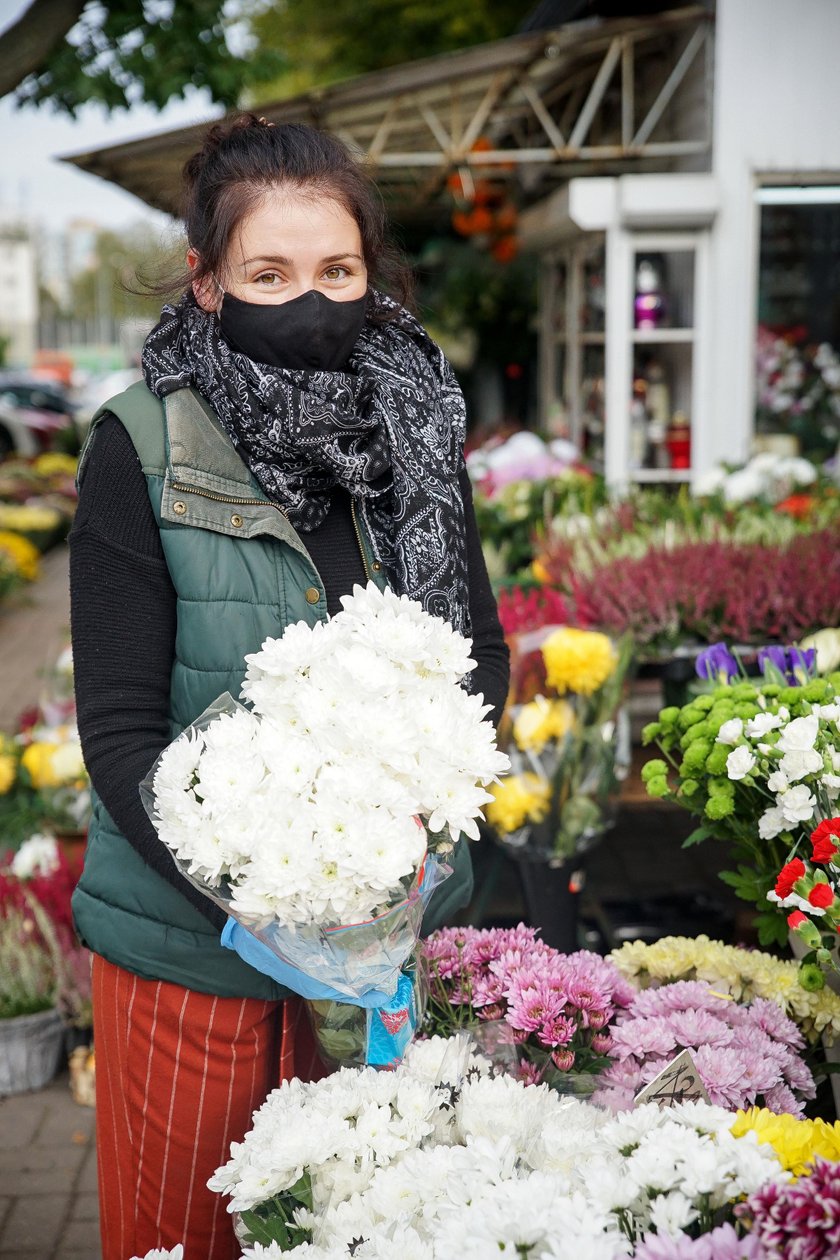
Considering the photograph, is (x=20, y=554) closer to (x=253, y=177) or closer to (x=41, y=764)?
(x=41, y=764)

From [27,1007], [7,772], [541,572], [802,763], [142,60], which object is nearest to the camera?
[802,763]

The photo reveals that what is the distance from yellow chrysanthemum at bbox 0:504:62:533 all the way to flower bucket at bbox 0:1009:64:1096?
36.0ft

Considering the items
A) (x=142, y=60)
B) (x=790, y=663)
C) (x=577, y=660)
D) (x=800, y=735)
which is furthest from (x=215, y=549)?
(x=142, y=60)

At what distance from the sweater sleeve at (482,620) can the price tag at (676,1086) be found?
2.03ft

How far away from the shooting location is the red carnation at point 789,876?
143cm

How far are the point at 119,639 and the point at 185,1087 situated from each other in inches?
23.6

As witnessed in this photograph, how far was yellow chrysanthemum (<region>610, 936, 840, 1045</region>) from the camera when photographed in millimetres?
1672

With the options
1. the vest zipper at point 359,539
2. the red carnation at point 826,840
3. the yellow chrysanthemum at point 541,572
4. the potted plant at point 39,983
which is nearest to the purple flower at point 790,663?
the red carnation at point 826,840

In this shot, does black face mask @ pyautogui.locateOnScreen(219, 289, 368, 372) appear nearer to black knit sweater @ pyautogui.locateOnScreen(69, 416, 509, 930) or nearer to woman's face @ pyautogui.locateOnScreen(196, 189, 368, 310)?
woman's face @ pyautogui.locateOnScreen(196, 189, 368, 310)

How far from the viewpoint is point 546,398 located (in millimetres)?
9938

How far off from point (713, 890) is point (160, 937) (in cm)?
346

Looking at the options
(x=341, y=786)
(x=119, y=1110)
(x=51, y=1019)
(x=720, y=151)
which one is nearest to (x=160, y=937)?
(x=119, y=1110)

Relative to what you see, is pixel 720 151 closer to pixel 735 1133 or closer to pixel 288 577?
pixel 288 577

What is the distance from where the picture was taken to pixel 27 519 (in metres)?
14.0
